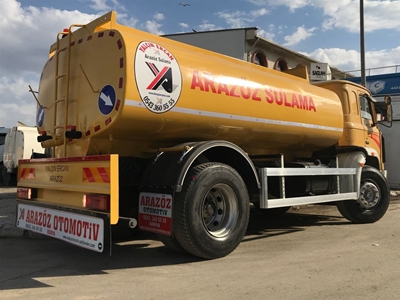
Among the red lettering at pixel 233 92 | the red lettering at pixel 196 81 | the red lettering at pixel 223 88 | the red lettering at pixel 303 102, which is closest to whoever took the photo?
the red lettering at pixel 196 81

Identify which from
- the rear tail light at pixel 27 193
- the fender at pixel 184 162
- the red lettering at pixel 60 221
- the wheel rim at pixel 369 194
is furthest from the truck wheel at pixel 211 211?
the wheel rim at pixel 369 194

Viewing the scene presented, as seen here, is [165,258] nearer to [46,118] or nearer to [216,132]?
[216,132]

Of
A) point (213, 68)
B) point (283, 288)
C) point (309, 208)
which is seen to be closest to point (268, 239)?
point (283, 288)

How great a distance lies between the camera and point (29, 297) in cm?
366

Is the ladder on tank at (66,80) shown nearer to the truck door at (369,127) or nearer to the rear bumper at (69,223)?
the rear bumper at (69,223)

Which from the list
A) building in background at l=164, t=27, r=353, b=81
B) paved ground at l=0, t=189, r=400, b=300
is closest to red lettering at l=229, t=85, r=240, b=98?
paved ground at l=0, t=189, r=400, b=300

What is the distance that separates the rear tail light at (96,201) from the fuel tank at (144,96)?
700 mm

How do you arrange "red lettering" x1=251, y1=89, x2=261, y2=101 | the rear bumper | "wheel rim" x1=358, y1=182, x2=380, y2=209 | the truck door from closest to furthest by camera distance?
the rear bumper
"red lettering" x1=251, y1=89, x2=261, y2=101
"wheel rim" x1=358, y1=182, x2=380, y2=209
the truck door

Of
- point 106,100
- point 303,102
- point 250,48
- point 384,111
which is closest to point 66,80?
point 106,100

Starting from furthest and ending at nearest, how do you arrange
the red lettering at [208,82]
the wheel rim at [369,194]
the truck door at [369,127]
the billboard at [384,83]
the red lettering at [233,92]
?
the billboard at [384,83]
the truck door at [369,127]
the wheel rim at [369,194]
the red lettering at [233,92]
the red lettering at [208,82]

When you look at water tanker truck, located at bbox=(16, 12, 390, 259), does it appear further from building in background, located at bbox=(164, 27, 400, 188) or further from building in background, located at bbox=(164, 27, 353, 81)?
building in background, located at bbox=(164, 27, 353, 81)

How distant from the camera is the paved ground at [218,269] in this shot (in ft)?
12.3

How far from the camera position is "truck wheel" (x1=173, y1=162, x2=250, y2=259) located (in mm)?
4500

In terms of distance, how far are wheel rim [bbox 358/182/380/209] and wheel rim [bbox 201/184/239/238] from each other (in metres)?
3.74
